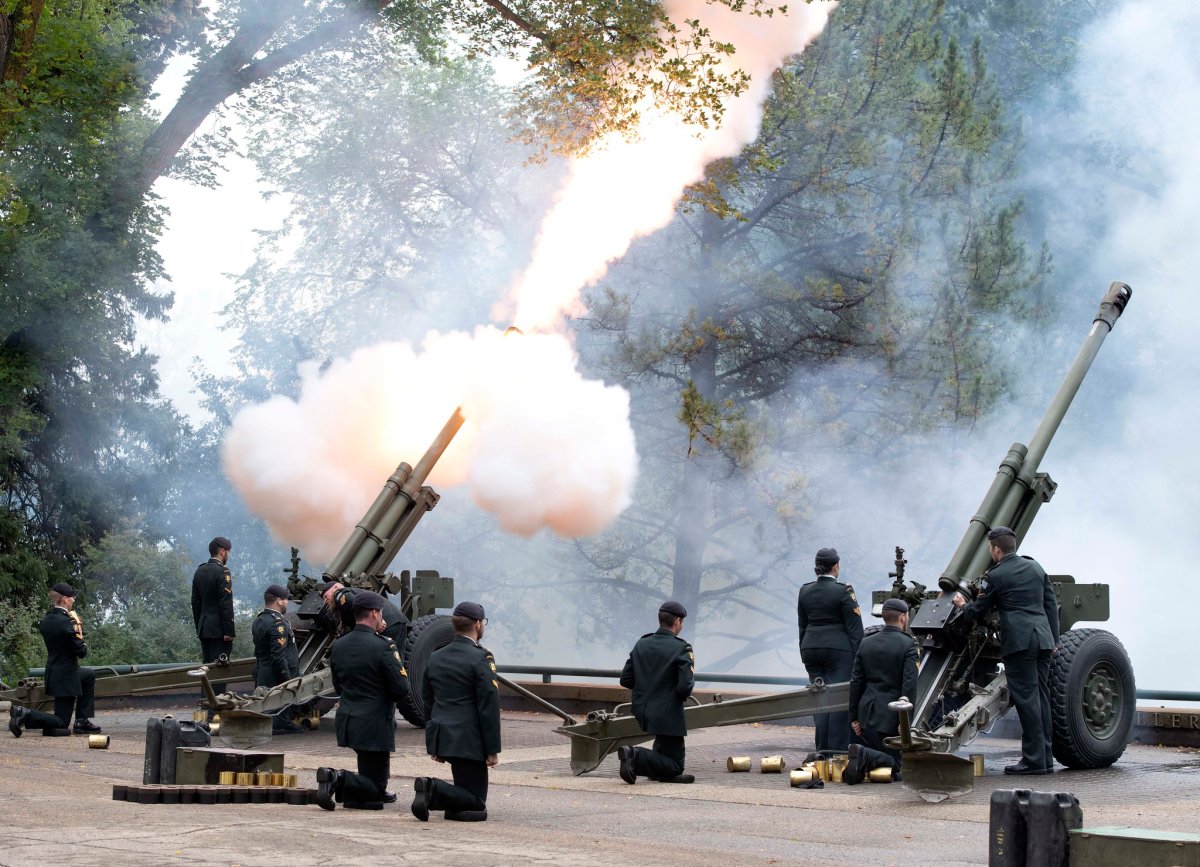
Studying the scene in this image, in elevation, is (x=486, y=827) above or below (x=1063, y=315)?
below

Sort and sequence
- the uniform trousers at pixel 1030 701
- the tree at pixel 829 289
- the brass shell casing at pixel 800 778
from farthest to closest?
1. the tree at pixel 829 289
2. the uniform trousers at pixel 1030 701
3. the brass shell casing at pixel 800 778

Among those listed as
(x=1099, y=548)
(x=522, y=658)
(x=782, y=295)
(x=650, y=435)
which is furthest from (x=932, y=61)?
(x=522, y=658)

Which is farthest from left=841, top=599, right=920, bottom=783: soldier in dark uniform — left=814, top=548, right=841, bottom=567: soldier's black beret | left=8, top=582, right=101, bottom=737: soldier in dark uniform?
left=8, top=582, right=101, bottom=737: soldier in dark uniform

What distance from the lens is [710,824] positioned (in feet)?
30.8

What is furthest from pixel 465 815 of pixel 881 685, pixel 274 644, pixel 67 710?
pixel 67 710

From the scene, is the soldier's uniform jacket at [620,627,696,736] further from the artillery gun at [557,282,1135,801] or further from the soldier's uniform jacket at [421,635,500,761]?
the soldier's uniform jacket at [421,635,500,761]

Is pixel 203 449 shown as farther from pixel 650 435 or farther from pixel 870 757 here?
pixel 870 757

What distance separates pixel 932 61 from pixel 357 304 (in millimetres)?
9981

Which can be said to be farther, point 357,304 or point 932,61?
point 357,304

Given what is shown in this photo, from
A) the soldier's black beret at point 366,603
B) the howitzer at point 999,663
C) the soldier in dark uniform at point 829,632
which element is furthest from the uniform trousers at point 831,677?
the soldier's black beret at point 366,603

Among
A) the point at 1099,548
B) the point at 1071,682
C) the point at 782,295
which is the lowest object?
the point at 1071,682

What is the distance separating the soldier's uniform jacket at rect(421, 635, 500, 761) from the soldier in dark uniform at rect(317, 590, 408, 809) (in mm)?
377

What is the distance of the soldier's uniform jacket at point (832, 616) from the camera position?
12.8 meters

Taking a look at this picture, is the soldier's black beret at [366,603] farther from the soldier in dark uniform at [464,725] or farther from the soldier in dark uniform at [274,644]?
the soldier in dark uniform at [274,644]
